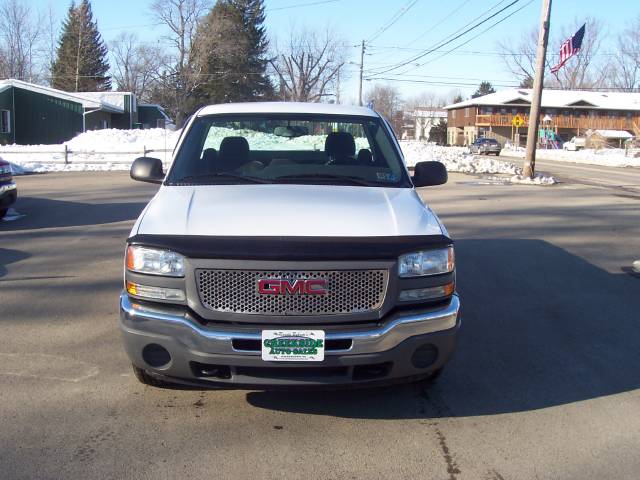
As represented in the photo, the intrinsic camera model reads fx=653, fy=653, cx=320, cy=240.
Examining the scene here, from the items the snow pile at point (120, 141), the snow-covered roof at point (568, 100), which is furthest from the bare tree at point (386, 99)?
the snow pile at point (120, 141)

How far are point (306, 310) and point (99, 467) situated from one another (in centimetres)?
131

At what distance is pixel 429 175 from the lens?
17.3 feet

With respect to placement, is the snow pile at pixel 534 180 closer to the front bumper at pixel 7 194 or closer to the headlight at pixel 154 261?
the front bumper at pixel 7 194

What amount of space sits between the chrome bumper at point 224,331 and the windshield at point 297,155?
4.48ft

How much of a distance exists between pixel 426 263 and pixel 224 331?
3.88 ft

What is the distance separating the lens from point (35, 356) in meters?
4.82

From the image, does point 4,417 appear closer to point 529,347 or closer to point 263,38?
point 529,347

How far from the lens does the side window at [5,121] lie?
35991mm

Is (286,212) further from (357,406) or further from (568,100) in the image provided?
(568,100)

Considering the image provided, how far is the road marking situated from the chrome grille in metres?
1.51

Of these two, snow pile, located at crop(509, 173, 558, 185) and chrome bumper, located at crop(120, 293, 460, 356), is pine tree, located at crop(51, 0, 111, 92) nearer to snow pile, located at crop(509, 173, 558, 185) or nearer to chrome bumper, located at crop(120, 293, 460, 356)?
snow pile, located at crop(509, 173, 558, 185)

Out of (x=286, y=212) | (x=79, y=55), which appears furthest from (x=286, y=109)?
(x=79, y=55)

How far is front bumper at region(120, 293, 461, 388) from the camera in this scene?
345 centimetres

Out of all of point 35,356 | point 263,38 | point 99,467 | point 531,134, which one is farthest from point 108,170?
point 263,38
